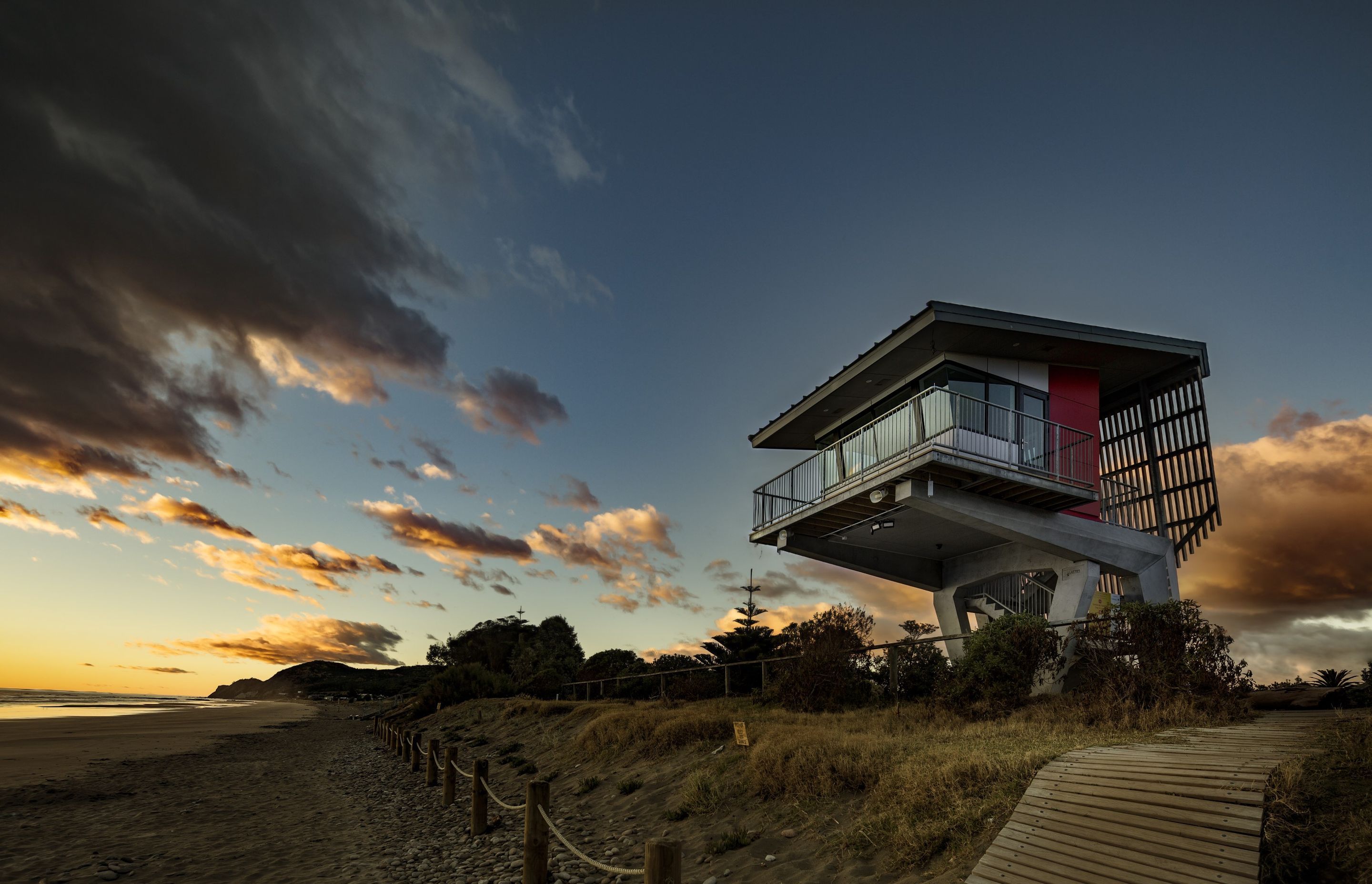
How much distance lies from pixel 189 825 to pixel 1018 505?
60.4 ft

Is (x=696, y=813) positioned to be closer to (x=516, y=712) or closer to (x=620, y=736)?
(x=620, y=736)

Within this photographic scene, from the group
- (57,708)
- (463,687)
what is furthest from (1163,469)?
(57,708)

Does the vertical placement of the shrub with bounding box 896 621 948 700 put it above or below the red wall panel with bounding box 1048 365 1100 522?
below

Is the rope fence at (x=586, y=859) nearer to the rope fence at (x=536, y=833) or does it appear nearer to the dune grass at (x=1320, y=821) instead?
the rope fence at (x=536, y=833)

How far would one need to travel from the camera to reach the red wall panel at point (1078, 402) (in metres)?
18.7

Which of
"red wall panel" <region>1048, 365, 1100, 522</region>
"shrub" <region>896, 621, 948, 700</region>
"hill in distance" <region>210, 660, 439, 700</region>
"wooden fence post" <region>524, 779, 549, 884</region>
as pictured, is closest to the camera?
"wooden fence post" <region>524, 779, 549, 884</region>

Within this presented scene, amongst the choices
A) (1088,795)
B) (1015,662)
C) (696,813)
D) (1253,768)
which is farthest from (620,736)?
(1253,768)

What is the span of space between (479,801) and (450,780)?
317 cm

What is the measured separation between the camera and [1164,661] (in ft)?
37.5

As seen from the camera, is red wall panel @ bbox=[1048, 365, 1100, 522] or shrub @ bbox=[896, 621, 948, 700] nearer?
shrub @ bbox=[896, 621, 948, 700]

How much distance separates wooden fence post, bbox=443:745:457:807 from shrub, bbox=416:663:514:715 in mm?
23925

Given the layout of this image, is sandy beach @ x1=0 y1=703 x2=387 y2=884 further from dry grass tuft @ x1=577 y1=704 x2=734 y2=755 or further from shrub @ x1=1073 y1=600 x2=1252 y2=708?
shrub @ x1=1073 y1=600 x2=1252 y2=708

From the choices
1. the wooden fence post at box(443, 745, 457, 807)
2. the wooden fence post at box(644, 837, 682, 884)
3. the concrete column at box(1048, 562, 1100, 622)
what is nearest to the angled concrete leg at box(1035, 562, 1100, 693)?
the concrete column at box(1048, 562, 1100, 622)

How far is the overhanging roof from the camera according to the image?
17109mm
